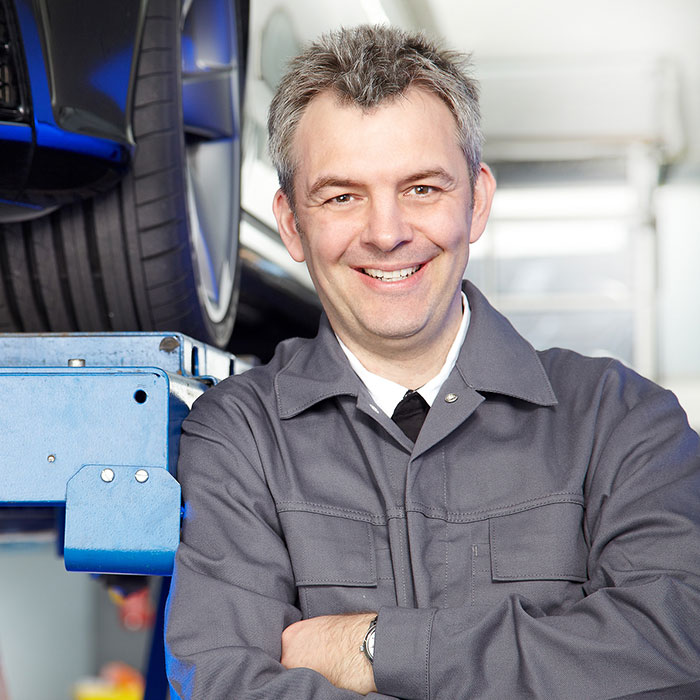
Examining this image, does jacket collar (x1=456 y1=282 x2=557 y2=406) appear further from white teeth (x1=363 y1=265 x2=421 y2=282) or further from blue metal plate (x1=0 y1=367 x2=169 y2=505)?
blue metal plate (x1=0 y1=367 x2=169 y2=505)

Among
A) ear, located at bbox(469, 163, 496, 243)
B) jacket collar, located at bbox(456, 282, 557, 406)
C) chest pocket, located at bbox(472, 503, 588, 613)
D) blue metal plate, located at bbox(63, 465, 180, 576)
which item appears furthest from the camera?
ear, located at bbox(469, 163, 496, 243)

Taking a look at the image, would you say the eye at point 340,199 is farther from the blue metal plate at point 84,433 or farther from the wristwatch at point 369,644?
the wristwatch at point 369,644

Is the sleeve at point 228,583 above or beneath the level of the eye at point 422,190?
beneath

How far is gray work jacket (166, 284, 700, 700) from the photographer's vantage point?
973 mm

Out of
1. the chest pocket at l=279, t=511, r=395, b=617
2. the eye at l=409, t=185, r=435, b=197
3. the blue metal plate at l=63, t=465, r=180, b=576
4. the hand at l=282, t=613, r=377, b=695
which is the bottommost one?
the hand at l=282, t=613, r=377, b=695

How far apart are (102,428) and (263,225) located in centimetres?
110

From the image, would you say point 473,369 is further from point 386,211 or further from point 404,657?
point 404,657

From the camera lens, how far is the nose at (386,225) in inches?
45.4

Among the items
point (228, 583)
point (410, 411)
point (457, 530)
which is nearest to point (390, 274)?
point (410, 411)

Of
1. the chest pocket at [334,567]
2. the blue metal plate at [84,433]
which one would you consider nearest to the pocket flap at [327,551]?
the chest pocket at [334,567]

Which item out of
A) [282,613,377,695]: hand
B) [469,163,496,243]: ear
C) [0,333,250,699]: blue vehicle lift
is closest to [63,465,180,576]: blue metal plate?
[0,333,250,699]: blue vehicle lift

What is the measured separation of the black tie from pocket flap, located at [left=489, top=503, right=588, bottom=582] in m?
0.18

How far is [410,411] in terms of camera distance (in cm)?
124

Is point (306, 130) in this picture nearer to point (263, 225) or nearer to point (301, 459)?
point (301, 459)
